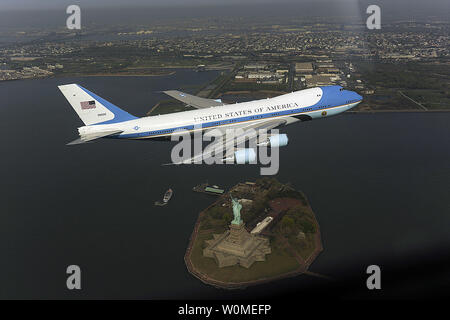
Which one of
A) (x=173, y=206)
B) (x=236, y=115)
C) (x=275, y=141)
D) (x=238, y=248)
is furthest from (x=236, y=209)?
(x=173, y=206)

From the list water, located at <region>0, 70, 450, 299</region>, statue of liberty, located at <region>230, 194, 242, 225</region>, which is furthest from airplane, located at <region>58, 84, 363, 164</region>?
water, located at <region>0, 70, 450, 299</region>

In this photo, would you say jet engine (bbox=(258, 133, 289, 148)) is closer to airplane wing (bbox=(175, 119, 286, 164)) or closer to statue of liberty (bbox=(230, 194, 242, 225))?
airplane wing (bbox=(175, 119, 286, 164))

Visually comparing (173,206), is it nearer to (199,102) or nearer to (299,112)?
(199,102)

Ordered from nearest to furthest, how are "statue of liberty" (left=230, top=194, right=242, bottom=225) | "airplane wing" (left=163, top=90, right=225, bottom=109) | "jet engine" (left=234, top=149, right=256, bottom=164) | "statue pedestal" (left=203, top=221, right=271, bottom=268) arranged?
"jet engine" (left=234, top=149, right=256, bottom=164) → "airplane wing" (left=163, top=90, right=225, bottom=109) → "statue of liberty" (left=230, top=194, right=242, bottom=225) → "statue pedestal" (left=203, top=221, right=271, bottom=268)

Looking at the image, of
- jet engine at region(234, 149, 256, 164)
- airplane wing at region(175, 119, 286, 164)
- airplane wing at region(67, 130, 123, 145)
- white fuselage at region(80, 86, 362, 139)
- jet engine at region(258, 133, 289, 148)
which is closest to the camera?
airplane wing at region(175, 119, 286, 164)

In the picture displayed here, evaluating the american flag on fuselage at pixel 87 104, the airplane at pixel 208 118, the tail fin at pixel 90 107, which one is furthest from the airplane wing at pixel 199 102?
the american flag on fuselage at pixel 87 104

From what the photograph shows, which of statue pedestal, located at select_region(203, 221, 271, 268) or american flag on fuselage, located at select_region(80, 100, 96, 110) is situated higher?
american flag on fuselage, located at select_region(80, 100, 96, 110)

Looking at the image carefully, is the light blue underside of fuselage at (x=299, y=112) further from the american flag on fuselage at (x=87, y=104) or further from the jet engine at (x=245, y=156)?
the jet engine at (x=245, y=156)
